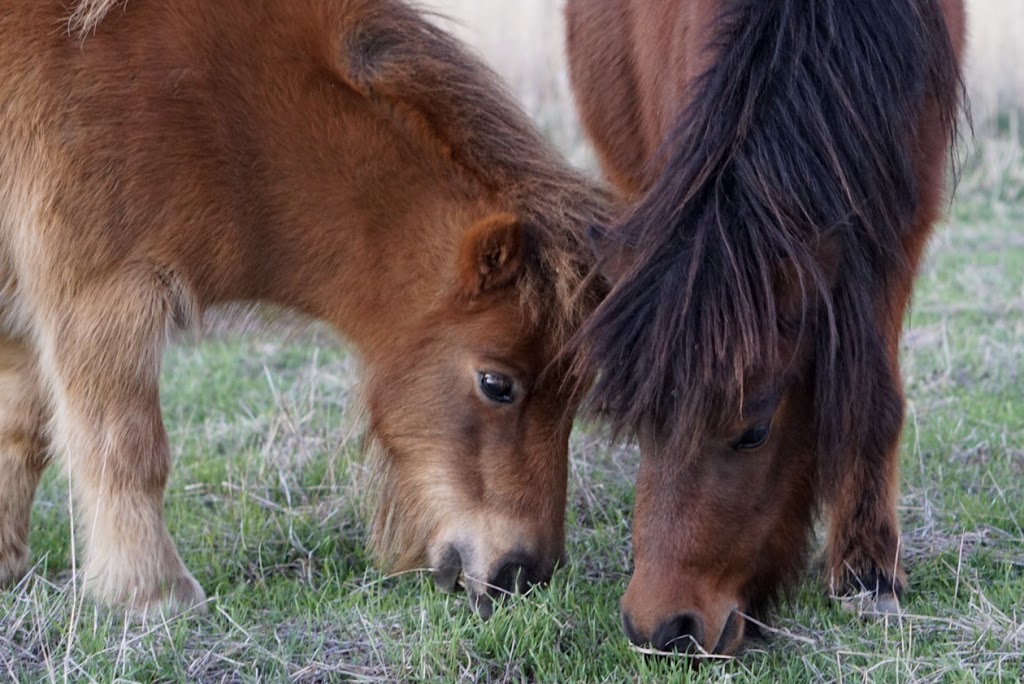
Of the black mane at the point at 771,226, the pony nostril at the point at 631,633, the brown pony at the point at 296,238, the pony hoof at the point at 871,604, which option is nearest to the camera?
the black mane at the point at 771,226

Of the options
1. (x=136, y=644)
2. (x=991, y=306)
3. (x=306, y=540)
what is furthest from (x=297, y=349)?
(x=991, y=306)

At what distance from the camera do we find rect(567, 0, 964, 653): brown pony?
275cm

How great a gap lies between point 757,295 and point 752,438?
0.35 metres

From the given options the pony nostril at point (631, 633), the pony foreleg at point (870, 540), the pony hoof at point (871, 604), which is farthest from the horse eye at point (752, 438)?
the pony hoof at point (871, 604)

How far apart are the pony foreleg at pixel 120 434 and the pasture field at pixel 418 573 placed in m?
0.12

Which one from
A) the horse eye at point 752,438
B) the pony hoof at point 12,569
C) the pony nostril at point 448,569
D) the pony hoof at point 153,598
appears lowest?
the pony hoof at point 12,569

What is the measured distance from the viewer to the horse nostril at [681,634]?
281 cm

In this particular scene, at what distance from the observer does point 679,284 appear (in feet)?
8.97

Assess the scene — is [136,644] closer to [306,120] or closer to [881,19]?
[306,120]

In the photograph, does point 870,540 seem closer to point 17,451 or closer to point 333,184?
point 333,184

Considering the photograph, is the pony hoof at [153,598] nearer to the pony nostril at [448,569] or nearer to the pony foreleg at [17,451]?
the pony foreleg at [17,451]

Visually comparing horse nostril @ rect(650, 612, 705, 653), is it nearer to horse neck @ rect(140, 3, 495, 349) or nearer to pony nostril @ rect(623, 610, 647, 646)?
pony nostril @ rect(623, 610, 647, 646)

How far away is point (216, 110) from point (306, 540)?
56.1 inches

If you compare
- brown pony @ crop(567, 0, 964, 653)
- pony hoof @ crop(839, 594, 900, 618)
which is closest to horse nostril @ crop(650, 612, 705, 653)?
brown pony @ crop(567, 0, 964, 653)
